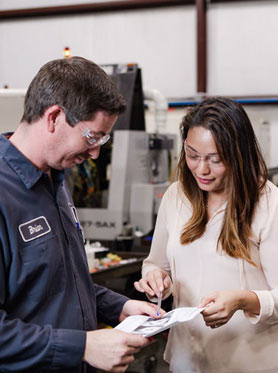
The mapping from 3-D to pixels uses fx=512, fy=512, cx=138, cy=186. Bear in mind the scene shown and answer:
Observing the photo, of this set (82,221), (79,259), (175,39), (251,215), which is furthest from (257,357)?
(175,39)

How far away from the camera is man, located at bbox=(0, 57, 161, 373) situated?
3.48 ft

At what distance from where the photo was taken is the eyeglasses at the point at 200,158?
1.41m

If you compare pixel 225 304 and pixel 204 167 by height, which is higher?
pixel 204 167

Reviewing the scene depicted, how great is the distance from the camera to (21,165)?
3.68 feet

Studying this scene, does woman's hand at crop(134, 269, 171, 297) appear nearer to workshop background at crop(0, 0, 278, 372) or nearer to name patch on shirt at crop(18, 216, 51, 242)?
name patch on shirt at crop(18, 216, 51, 242)

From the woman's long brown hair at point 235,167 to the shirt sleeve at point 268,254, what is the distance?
0.03m

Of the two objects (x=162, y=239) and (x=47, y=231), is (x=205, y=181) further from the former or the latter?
(x=47, y=231)

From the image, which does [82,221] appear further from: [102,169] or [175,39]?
[175,39]

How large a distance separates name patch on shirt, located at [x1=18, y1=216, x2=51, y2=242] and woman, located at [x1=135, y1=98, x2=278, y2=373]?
47 centimetres

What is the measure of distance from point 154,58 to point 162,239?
4.02m

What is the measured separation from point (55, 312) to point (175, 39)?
14.7 feet

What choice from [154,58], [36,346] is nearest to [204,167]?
[36,346]

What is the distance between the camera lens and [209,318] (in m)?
1.30

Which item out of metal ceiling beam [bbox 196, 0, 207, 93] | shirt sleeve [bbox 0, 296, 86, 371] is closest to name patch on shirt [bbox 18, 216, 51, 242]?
shirt sleeve [bbox 0, 296, 86, 371]
